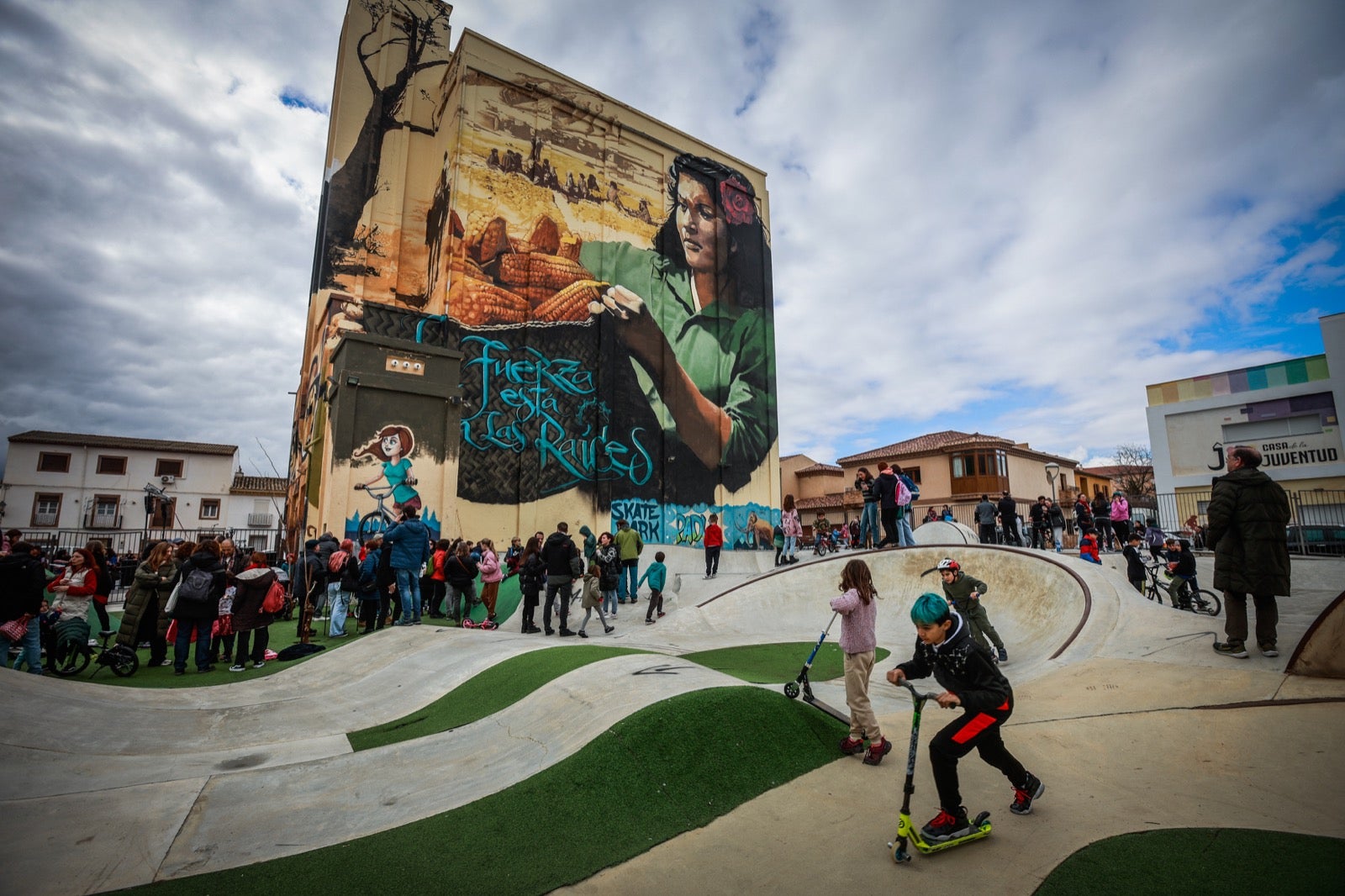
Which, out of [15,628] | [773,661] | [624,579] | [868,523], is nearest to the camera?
[15,628]


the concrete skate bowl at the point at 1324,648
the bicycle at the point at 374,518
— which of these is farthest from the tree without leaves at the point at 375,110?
the concrete skate bowl at the point at 1324,648

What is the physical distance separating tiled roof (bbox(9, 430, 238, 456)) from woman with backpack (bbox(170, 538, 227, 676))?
42.5 metres

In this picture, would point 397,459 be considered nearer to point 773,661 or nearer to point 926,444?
point 773,661

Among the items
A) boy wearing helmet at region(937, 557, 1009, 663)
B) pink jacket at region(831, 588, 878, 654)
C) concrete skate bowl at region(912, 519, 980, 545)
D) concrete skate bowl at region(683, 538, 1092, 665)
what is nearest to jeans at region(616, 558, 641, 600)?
concrete skate bowl at region(683, 538, 1092, 665)

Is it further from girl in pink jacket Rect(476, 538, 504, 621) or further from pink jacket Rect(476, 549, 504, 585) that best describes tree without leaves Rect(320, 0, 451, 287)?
girl in pink jacket Rect(476, 538, 504, 621)

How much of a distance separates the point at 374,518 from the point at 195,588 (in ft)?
26.9

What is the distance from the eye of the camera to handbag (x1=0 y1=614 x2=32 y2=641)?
7.09m

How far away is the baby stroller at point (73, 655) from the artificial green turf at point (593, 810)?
6.34m

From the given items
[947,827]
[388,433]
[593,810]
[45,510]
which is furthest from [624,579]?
[45,510]

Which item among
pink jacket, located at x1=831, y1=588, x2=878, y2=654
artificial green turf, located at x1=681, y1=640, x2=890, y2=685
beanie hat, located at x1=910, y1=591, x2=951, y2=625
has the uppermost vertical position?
beanie hat, located at x1=910, y1=591, x2=951, y2=625

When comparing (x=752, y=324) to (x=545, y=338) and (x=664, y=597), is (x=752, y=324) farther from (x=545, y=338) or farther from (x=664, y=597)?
(x=664, y=597)

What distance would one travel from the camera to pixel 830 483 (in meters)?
54.7

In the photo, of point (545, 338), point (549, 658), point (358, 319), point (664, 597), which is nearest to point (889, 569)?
point (664, 597)

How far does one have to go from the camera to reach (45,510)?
3725 cm
